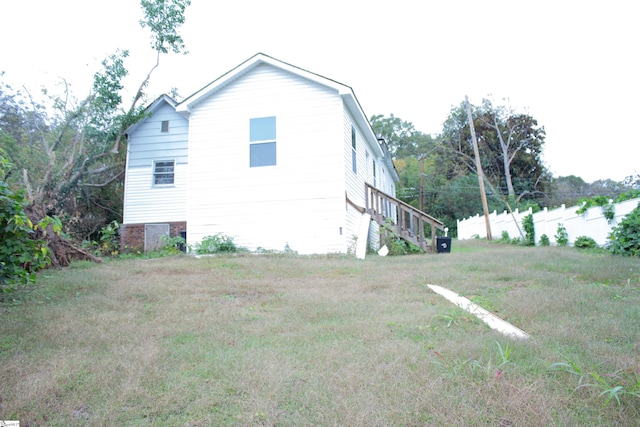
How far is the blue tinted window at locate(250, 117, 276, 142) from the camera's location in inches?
485

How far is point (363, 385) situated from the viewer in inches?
123

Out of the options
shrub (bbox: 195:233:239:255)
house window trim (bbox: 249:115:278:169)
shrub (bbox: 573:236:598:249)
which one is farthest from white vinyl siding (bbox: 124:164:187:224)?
shrub (bbox: 573:236:598:249)

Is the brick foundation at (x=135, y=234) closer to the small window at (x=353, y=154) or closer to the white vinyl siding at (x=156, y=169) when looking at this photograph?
the white vinyl siding at (x=156, y=169)

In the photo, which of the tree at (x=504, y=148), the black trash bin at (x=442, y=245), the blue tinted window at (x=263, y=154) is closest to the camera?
the blue tinted window at (x=263, y=154)

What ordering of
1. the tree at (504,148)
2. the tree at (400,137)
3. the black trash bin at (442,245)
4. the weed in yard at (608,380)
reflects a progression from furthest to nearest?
the tree at (400,137) < the tree at (504,148) < the black trash bin at (442,245) < the weed in yard at (608,380)

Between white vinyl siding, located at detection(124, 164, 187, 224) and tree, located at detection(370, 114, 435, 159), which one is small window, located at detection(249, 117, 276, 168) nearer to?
white vinyl siding, located at detection(124, 164, 187, 224)

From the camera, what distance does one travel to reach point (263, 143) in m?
12.3

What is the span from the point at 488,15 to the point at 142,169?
1190cm

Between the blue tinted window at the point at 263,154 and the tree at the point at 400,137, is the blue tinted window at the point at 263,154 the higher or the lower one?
the lower one

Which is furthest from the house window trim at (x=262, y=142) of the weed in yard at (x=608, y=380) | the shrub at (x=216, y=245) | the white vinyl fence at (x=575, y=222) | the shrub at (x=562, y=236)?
the weed in yard at (x=608, y=380)

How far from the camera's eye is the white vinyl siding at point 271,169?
11.9 meters

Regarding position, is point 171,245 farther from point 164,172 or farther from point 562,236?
point 562,236

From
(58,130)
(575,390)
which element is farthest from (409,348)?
(58,130)

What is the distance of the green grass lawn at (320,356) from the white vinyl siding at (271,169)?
5.27 metres
